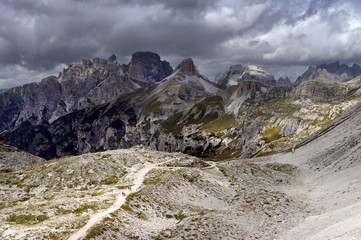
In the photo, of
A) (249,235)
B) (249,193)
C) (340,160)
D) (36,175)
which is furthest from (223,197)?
(36,175)

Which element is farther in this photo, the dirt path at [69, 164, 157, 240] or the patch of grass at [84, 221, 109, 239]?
the dirt path at [69, 164, 157, 240]

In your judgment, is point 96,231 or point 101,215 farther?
point 101,215

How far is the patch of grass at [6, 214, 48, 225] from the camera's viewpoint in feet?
186

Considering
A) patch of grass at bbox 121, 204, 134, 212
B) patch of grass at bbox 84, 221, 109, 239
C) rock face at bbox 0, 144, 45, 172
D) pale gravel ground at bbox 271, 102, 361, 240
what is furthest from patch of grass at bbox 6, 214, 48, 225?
rock face at bbox 0, 144, 45, 172

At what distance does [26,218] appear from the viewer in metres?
58.0

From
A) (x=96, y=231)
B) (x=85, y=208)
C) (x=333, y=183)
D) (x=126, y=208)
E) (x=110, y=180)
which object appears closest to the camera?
(x=96, y=231)

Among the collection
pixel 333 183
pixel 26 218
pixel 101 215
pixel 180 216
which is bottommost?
pixel 333 183

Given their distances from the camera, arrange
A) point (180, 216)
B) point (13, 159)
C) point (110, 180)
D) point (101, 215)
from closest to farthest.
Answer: point (101, 215), point (180, 216), point (110, 180), point (13, 159)

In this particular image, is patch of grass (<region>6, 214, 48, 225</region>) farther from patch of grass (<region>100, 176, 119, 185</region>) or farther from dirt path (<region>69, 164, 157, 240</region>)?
patch of grass (<region>100, 176, 119, 185</region>)

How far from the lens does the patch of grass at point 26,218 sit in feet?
186

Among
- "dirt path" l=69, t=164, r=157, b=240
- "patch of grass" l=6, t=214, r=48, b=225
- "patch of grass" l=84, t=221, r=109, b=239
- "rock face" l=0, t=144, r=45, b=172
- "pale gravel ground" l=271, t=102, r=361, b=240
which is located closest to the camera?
"pale gravel ground" l=271, t=102, r=361, b=240

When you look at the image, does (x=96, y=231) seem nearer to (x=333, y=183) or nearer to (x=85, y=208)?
(x=85, y=208)

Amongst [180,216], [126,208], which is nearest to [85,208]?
[126,208]

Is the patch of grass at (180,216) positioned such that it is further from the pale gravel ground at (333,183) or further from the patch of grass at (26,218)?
the patch of grass at (26,218)
